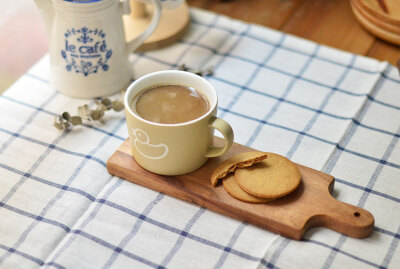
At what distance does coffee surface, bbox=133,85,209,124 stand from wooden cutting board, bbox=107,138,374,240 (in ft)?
0.27

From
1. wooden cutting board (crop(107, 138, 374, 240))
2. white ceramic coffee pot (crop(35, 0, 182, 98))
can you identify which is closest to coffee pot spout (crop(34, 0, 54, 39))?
white ceramic coffee pot (crop(35, 0, 182, 98))

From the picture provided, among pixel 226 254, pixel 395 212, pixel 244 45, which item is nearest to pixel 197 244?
pixel 226 254

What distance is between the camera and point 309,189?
0.77 meters

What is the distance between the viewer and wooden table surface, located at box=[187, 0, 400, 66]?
1122 mm

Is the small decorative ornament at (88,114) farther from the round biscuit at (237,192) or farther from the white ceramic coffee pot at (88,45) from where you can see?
the round biscuit at (237,192)

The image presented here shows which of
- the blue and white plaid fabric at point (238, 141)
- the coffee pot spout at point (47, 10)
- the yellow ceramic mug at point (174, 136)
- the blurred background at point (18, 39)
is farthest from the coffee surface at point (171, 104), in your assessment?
the blurred background at point (18, 39)

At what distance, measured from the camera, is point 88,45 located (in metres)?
0.92

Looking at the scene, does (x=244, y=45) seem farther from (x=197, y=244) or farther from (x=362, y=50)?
(x=197, y=244)

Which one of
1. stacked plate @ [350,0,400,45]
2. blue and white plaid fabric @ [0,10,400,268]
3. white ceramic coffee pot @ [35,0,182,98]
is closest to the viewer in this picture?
blue and white plaid fabric @ [0,10,400,268]

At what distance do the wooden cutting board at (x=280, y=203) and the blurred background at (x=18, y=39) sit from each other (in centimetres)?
40

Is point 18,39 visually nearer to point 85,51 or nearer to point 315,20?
point 85,51

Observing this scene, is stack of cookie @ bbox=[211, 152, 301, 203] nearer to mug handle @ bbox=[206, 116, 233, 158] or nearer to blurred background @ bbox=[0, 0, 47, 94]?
mug handle @ bbox=[206, 116, 233, 158]

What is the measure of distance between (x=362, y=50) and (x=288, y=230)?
0.51 meters

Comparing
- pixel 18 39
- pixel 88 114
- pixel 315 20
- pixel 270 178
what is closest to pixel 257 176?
pixel 270 178
